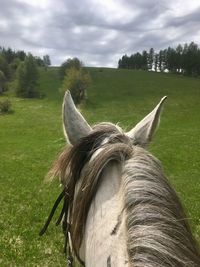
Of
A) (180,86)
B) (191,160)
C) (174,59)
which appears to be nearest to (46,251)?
(191,160)

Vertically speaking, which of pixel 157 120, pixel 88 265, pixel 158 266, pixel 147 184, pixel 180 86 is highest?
pixel 157 120

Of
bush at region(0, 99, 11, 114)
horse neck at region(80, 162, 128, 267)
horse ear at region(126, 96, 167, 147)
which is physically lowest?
bush at region(0, 99, 11, 114)

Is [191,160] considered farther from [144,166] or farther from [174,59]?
[174,59]

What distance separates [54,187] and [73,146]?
1150cm

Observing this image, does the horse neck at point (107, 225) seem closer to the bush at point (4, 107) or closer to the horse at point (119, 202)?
the horse at point (119, 202)

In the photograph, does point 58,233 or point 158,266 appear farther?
point 58,233

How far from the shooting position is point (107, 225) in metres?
1.76

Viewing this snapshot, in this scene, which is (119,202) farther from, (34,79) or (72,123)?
(34,79)

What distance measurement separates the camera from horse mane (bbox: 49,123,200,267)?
1.53m

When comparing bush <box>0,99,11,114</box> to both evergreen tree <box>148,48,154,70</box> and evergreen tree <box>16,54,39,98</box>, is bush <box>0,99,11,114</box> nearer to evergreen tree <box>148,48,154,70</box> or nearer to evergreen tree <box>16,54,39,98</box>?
evergreen tree <box>16,54,39,98</box>

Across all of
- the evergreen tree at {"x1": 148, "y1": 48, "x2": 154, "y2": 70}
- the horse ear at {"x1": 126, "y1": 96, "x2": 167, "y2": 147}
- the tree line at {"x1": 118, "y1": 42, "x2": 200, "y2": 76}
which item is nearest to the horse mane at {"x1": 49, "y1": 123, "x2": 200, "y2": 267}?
the horse ear at {"x1": 126, "y1": 96, "x2": 167, "y2": 147}

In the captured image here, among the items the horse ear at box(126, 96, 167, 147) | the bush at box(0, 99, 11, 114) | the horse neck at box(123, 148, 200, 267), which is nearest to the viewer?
the horse neck at box(123, 148, 200, 267)

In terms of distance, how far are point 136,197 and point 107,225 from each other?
0.19 meters

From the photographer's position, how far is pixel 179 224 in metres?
1.72
